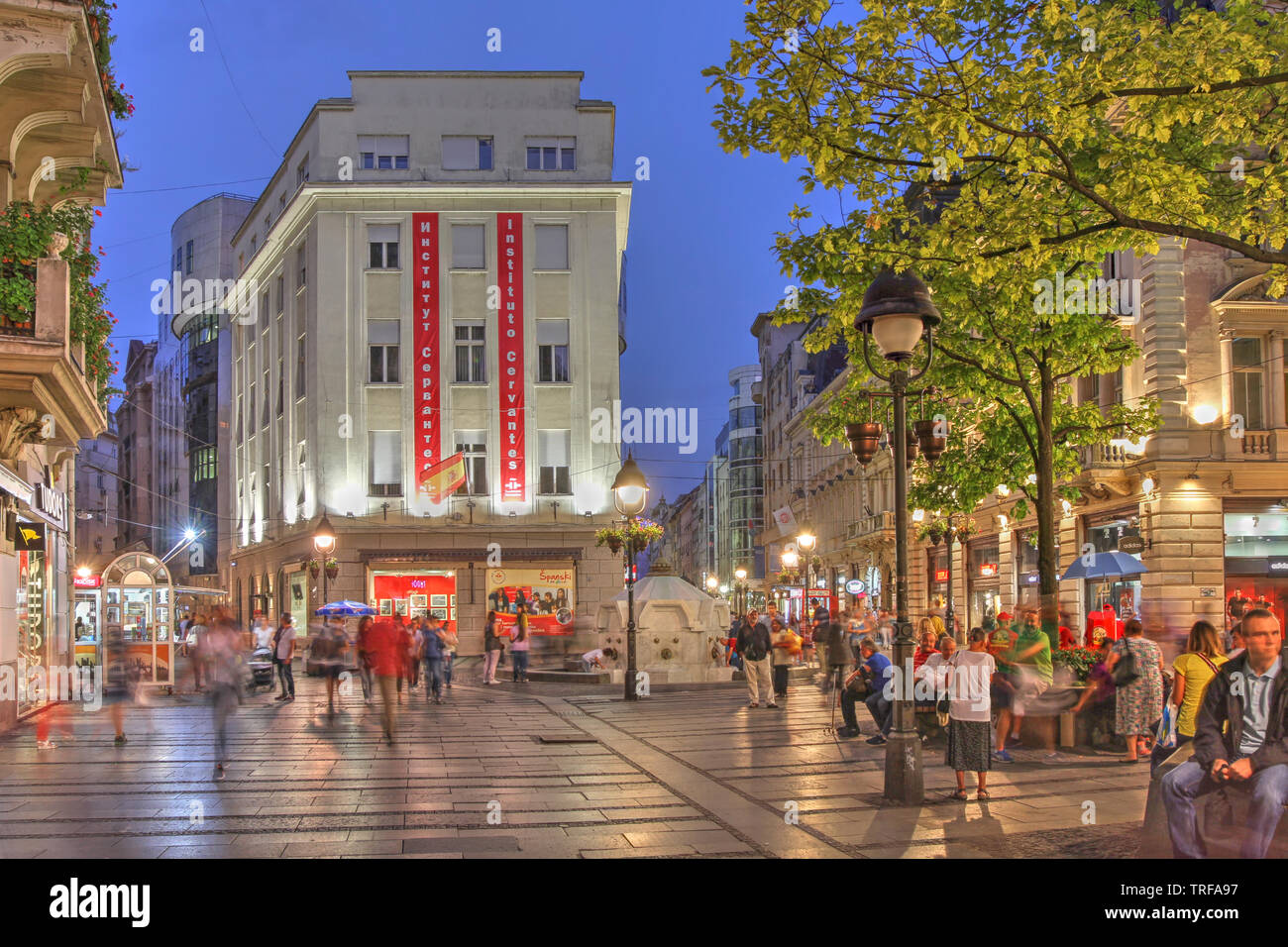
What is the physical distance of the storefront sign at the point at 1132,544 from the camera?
103 feet

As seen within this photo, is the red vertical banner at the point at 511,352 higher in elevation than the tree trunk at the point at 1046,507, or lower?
higher

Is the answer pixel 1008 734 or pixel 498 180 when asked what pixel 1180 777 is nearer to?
pixel 1008 734

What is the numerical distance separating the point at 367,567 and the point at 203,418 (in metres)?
37.4

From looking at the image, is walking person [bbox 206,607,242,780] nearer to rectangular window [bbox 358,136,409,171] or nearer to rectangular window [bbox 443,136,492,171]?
rectangular window [bbox 443,136,492,171]

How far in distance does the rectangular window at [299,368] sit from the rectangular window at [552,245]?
989 cm

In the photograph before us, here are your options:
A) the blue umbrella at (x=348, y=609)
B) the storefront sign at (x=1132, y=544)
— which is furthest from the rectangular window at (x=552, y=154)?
the storefront sign at (x=1132, y=544)

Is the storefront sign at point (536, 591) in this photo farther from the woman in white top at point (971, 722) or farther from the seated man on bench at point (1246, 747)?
the seated man on bench at point (1246, 747)

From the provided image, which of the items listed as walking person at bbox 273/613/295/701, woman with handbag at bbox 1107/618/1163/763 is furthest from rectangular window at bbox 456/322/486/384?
woman with handbag at bbox 1107/618/1163/763

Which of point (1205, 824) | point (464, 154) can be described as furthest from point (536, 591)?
point (1205, 824)

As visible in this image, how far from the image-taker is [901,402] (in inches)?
473

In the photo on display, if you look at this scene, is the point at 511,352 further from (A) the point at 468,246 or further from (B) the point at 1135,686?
(B) the point at 1135,686

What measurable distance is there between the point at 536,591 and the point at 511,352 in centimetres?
857

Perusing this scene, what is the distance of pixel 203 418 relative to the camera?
76125 mm
